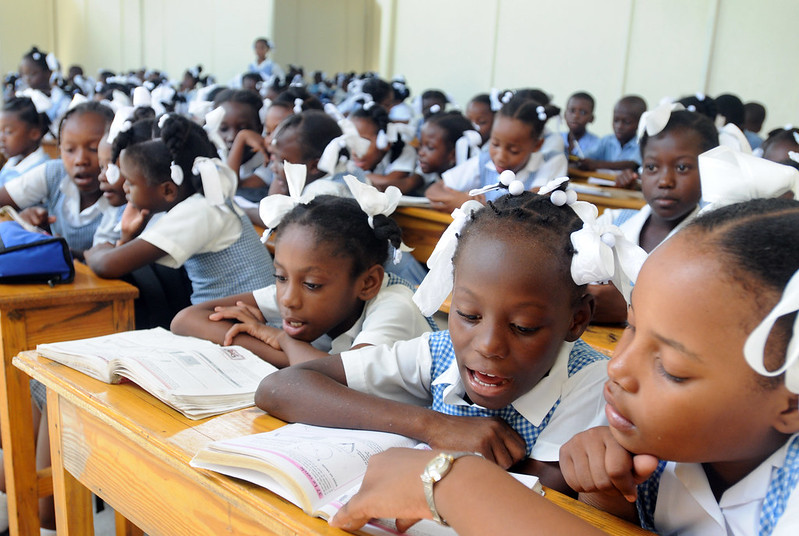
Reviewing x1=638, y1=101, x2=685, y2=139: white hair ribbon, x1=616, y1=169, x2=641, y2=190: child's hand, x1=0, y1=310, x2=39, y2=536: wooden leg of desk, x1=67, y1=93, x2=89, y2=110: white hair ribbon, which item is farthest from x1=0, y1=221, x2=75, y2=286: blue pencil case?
x1=616, y1=169, x2=641, y2=190: child's hand

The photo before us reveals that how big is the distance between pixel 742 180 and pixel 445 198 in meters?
2.40

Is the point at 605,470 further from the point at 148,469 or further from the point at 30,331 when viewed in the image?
the point at 30,331

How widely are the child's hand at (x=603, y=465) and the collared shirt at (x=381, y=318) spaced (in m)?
0.62

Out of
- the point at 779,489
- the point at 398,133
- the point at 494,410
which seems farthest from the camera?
the point at 398,133

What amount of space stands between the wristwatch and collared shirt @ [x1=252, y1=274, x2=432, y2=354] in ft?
2.22

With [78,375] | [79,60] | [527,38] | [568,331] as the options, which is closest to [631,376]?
[568,331]

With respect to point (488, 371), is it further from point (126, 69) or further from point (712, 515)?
point (126, 69)

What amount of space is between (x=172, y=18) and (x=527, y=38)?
7.14 metres

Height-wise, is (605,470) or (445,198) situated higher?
(605,470)

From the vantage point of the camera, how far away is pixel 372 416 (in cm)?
105

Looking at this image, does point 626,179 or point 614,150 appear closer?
point 626,179

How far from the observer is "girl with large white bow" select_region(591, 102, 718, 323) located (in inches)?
86.9

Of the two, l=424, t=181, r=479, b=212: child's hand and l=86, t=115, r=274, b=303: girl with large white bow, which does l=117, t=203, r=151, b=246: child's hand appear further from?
l=424, t=181, r=479, b=212: child's hand

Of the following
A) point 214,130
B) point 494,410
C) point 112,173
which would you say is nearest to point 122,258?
point 112,173
